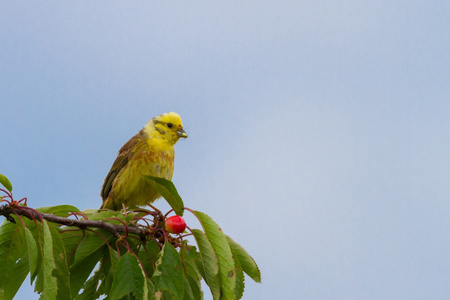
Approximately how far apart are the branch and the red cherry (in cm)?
22

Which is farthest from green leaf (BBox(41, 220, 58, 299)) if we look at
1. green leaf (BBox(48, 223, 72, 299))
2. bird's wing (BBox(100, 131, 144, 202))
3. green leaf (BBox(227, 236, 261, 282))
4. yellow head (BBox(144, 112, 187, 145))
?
yellow head (BBox(144, 112, 187, 145))

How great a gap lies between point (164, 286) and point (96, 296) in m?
1.07

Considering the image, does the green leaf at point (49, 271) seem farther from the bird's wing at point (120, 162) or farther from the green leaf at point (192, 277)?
the bird's wing at point (120, 162)

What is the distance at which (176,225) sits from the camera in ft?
11.4

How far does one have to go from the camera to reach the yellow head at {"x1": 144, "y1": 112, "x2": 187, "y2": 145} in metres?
7.25

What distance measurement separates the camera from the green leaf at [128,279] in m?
3.15

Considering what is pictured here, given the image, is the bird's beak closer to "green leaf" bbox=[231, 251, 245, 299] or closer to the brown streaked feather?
the brown streaked feather

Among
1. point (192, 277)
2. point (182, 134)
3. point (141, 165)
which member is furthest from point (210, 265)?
point (182, 134)

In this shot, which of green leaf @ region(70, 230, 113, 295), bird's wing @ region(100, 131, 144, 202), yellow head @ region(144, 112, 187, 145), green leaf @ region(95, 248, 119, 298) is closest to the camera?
green leaf @ region(70, 230, 113, 295)

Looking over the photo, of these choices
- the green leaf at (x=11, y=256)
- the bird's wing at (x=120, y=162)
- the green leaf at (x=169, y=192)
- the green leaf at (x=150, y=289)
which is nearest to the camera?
the green leaf at (x=150, y=289)

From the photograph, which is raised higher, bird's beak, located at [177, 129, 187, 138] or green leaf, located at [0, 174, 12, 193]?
bird's beak, located at [177, 129, 187, 138]

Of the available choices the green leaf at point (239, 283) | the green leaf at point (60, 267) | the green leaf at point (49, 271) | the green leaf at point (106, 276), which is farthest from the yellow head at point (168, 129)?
the green leaf at point (49, 271)

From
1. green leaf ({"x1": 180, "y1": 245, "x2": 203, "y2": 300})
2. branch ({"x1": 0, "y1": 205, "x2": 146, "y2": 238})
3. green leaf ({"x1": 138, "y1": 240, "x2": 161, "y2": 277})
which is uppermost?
branch ({"x1": 0, "y1": 205, "x2": 146, "y2": 238})

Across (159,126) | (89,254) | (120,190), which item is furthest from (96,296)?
(159,126)
